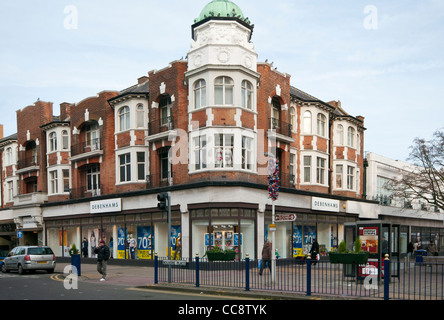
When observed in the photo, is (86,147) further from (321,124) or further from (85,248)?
(321,124)

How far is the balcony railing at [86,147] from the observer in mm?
33338

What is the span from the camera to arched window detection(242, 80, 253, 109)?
26.1 meters

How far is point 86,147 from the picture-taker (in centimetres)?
3450

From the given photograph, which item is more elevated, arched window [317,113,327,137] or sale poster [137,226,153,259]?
arched window [317,113,327,137]

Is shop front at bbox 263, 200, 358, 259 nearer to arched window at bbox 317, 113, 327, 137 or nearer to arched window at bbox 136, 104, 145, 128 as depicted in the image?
arched window at bbox 317, 113, 327, 137

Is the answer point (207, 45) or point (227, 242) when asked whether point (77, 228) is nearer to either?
point (227, 242)

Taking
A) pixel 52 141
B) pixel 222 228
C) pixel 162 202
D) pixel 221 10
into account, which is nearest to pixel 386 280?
pixel 162 202

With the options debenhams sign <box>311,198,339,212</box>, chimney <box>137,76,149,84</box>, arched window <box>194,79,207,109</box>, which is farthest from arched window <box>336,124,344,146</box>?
chimney <box>137,76,149,84</box>

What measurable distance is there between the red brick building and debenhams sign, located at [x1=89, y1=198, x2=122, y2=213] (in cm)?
9

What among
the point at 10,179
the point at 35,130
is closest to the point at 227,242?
the point at 35,130

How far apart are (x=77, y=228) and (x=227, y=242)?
15079mm

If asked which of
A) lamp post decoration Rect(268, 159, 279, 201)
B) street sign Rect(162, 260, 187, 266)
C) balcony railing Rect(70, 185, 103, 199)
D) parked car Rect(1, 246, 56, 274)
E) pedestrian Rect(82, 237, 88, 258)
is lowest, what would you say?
pedestrian Rect(82, 237, 88, 258)

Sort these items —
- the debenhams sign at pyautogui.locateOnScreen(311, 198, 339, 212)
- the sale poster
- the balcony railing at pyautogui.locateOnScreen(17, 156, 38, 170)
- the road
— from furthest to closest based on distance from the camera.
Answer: the balcony railing at pyautogui.locateOnScreen(17, 156, 38, 170) < the debenhams sign at pyautogui.locateOnScreen(311, 198, 339, 212) < the sale poster < the road
